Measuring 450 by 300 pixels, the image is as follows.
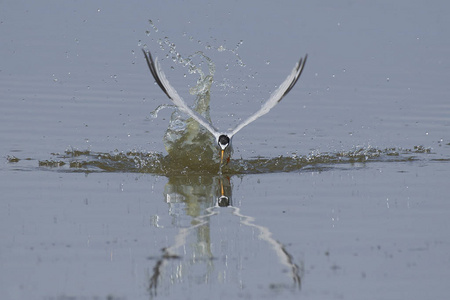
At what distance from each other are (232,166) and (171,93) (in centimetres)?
147

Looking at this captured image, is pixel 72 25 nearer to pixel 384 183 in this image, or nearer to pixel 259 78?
Answer: pixel 259 78

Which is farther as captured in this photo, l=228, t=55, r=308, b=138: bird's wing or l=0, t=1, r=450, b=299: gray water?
l=228, t=55, r=308, b=138: bird's wing

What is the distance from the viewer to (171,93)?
1639cm

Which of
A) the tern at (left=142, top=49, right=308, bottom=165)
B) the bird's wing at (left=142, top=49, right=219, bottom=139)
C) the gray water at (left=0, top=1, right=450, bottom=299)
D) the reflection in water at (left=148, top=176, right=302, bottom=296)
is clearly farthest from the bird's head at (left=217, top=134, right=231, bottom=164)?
the reflection in water at (left=148, top=176, right=302, bottom=296)

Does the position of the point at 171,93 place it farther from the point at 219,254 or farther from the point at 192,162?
the point at 219,254

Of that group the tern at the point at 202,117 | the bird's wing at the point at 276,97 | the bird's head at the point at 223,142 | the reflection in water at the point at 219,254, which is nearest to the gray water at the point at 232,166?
the reflection in water at the point at 219,254

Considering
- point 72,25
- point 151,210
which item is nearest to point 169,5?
point 72,25

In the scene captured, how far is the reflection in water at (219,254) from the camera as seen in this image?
10008mm

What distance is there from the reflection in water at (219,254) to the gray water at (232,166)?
28 millimetres

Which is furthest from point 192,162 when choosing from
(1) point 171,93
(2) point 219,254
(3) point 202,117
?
(2) point 219,254

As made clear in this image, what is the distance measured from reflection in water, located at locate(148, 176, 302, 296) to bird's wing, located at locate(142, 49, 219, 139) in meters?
2.65

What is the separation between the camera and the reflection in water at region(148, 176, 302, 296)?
10.0 meters

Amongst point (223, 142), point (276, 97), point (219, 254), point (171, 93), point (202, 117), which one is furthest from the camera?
point (202, 117)

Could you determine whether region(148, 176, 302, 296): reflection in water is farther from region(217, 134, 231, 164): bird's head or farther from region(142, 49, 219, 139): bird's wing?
region(142, 49, 219, 139): bird's wing
